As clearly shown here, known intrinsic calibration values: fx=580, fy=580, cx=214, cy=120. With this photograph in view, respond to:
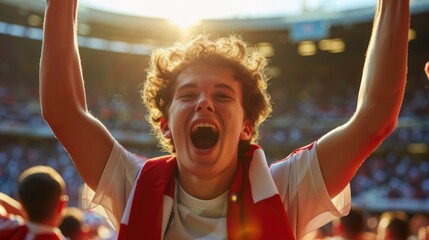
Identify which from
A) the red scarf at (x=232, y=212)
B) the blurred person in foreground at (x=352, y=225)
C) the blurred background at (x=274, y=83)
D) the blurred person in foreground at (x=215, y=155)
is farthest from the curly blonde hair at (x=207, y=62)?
the blurred background at (x=274, y=83)

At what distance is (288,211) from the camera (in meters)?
2.18

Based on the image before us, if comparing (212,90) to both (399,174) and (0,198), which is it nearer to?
(0,198)

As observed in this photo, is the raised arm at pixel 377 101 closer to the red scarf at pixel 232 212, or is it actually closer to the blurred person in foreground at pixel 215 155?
the blurred person in foreground at pixel 215 155

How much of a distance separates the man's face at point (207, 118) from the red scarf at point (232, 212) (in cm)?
12

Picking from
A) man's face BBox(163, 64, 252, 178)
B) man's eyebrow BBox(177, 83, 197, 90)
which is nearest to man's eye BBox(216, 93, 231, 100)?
man's face BBox(163, 64, 252, 178)

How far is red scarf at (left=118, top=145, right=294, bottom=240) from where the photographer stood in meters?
2.02

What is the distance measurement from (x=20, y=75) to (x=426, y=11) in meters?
17.5

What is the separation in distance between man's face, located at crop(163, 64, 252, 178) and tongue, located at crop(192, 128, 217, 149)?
1.5 inches

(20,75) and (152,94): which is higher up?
(152,94)

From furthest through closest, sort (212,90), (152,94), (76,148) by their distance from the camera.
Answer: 1. (152,94)
2. (212,90)
3. (76,148)

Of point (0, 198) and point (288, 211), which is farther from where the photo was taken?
point (0, 198)

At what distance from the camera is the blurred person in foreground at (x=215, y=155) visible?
6.55 ft

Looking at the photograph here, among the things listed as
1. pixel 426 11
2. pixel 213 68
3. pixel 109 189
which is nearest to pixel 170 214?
pixel 109 189

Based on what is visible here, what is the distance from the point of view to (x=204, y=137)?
2.48 m
